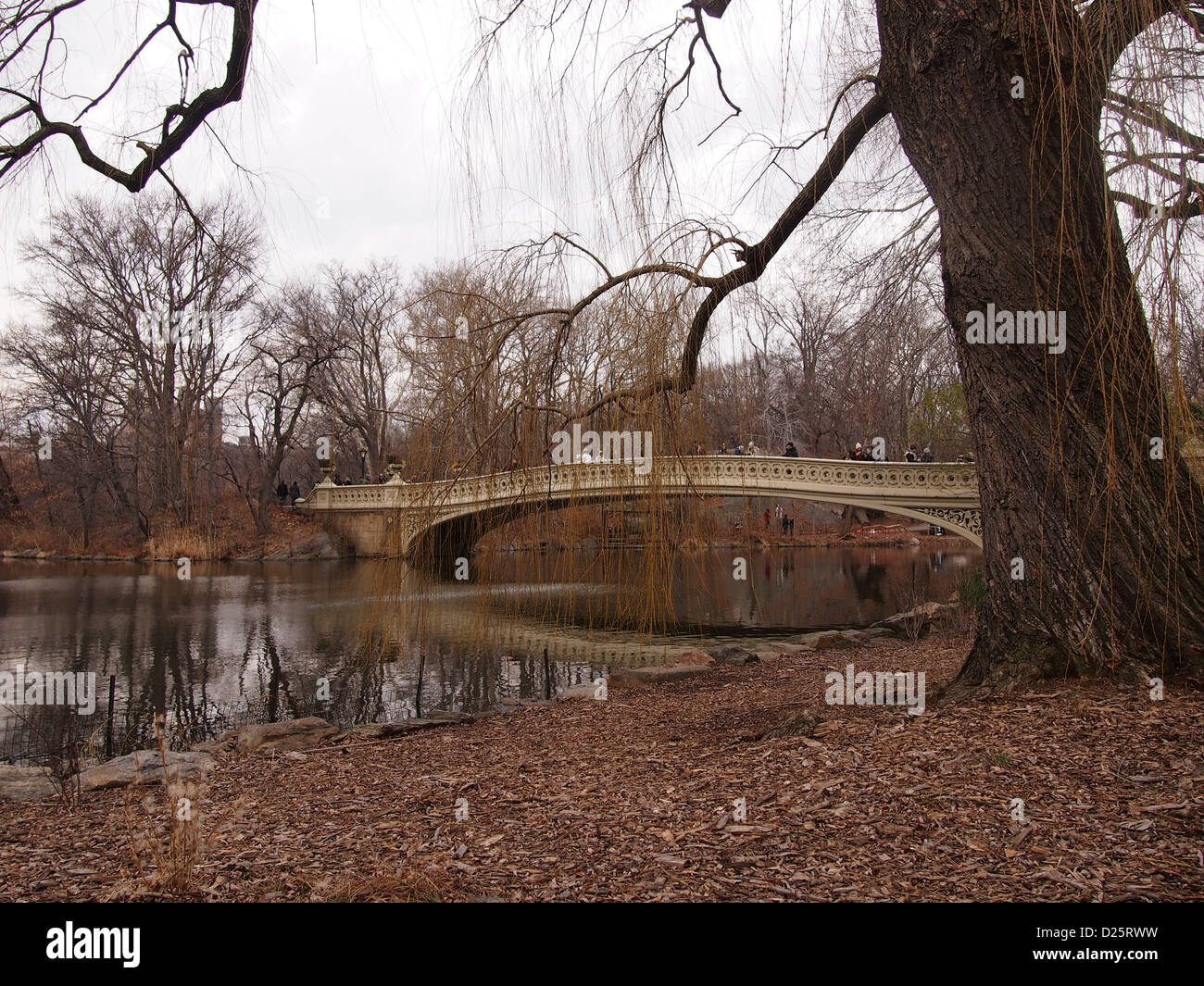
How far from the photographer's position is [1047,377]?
145 inches

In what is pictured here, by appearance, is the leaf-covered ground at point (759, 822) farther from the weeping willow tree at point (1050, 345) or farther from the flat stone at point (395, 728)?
the flat stone at point (395, 728)

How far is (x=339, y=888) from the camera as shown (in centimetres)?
262

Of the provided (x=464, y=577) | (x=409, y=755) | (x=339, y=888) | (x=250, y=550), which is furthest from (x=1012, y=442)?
(x=250, y=550)

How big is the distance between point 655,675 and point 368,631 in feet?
17.2

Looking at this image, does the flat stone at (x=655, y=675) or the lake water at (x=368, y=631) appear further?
the flat stone at (x=655, y=675)

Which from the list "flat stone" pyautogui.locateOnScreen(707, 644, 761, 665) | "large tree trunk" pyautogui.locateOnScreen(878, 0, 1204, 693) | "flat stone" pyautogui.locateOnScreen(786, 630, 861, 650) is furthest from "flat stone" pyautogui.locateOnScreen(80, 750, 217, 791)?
"flat stone" pyautogui.locateOnScreen(786, 630, 861, 650)

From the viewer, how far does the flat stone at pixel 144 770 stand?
17.3 feet

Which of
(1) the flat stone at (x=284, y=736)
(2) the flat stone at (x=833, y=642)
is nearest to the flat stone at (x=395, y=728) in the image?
(1) the flat stone at (x=284, y=736)

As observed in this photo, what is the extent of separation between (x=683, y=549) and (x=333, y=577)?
855 inches

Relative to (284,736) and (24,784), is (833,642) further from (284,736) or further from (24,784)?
(24,784)

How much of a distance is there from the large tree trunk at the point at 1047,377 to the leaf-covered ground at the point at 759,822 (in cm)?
34

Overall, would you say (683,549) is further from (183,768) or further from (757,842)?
(183,768)

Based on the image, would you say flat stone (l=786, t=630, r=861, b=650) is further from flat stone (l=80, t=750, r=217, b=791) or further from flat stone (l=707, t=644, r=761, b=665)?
flat stone (l=80, t=750, r=217, b=791)

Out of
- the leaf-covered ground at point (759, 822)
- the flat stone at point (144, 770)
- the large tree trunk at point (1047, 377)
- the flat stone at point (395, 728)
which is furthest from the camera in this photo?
the flat stone at point (395, 728)
